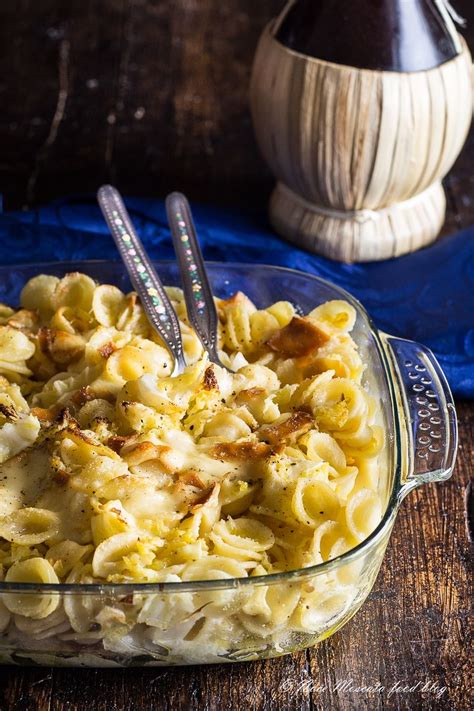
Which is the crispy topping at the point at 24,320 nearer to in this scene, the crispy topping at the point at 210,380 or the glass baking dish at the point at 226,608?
the crispy topping at the point at 210,380

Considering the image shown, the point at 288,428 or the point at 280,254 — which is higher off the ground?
the point at 288,428

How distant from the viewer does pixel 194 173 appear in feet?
8.12

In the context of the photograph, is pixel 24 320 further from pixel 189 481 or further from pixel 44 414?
pixel 189 481

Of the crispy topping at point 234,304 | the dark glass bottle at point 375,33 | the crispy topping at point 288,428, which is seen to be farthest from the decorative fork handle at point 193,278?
the dark glass bottle at point 375,33

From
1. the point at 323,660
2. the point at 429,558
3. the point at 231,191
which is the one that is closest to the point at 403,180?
the point at 231,191

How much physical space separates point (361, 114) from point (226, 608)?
1.11m

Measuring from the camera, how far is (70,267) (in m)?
1.74

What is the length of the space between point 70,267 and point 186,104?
3.58ft

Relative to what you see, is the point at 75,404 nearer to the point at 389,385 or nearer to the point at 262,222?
the point at 389,385

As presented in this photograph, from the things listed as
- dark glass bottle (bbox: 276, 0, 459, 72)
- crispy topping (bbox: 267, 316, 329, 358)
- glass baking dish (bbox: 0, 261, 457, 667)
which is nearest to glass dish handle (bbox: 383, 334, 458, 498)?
glass baking dish (bbox: 0, 261, 457, 667)

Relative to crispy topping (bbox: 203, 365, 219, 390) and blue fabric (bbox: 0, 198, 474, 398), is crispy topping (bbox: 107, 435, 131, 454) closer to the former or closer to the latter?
crispy topping (bbox: 203, 365, 219, 390)

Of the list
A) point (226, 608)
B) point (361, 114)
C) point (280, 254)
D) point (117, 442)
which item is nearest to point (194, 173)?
point (280, 254)

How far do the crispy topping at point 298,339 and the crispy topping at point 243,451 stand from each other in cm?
24

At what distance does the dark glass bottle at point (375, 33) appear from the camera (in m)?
1.91
